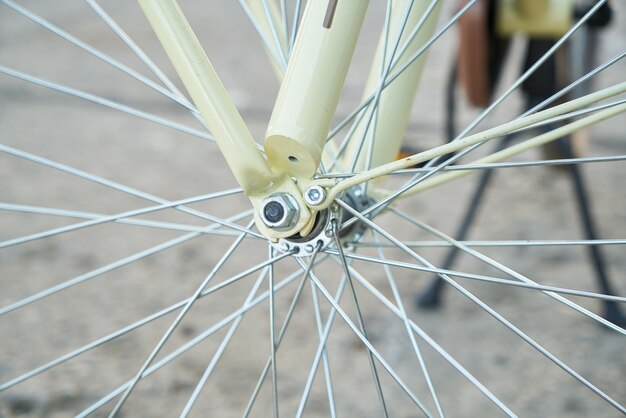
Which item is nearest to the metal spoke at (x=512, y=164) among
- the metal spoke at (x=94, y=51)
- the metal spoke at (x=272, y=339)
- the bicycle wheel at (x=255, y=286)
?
the bicycle wheel at (x=255, y=286)

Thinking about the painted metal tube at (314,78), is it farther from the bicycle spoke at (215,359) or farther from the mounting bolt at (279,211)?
the bicycle spoke at (215,359)

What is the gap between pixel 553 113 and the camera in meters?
0.65

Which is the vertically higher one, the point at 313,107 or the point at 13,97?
the point at 13,97

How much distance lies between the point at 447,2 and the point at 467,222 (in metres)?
1.71

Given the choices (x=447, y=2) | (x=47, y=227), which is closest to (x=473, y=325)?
(x=47, y=227)

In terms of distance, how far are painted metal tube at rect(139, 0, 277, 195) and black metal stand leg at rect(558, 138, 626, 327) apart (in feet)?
2.45

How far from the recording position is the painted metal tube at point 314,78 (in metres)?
0.72

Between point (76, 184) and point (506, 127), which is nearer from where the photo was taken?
point (506, 127)

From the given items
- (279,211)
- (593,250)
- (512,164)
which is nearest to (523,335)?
(512,164)

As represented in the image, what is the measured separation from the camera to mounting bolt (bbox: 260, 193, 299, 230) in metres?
0.75

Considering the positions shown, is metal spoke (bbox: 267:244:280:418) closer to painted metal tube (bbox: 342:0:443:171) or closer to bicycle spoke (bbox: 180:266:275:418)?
bicycle spoke (bbox: 180:266:275:418)

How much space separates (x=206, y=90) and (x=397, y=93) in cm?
26

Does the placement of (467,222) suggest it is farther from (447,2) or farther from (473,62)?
(447,2)

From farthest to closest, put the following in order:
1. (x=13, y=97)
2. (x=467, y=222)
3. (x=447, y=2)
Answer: (x=447, y=2) → (x=13, y=97) → (x=467, y=222)
